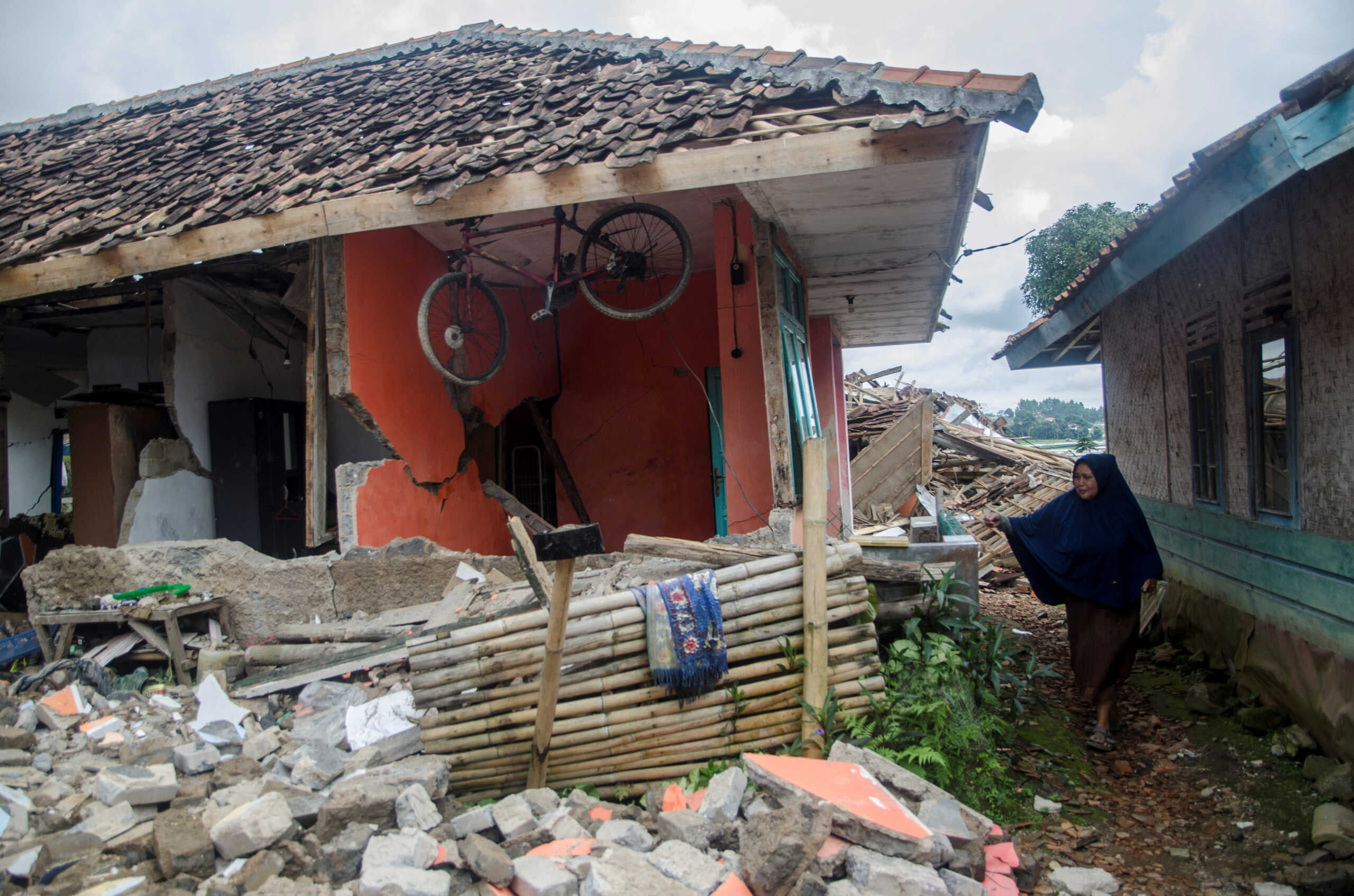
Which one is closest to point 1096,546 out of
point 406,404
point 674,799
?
point 674,799

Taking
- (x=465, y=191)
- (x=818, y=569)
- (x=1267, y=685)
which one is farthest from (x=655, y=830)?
(x=1267, y=685)

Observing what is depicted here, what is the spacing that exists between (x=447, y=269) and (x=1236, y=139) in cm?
585

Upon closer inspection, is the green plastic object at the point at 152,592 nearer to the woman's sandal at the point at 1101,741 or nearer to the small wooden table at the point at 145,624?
the small wooden table at the point at 145,624

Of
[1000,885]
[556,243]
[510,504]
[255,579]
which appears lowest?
[1000,885]

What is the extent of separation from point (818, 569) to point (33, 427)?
42.7ft

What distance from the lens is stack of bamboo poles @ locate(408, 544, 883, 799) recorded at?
3.83 m

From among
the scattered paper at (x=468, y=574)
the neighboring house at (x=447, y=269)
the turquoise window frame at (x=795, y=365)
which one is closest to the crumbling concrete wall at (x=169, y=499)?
the neighboring house at (x=447, y=269)

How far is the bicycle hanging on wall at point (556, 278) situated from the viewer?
18.3 ft

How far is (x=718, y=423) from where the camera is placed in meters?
7.43

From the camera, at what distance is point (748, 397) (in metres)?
5.90

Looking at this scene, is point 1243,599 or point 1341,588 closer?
point 1341,588

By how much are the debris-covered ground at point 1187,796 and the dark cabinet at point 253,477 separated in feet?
21.9

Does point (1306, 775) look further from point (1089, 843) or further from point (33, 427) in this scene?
point (33, 427)

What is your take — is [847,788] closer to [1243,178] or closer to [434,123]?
[1243,178]
